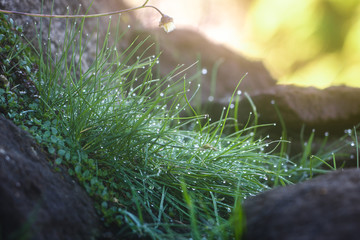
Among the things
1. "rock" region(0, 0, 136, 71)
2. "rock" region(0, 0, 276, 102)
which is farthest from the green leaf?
"rock" region(0, 0, 276, 102)

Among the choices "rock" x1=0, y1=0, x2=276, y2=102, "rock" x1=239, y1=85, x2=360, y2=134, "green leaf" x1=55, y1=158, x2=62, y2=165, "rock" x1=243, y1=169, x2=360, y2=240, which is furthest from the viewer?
"rock" x1=0, y1=0, x2=276, y2=102

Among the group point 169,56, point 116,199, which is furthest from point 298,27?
point 116,199

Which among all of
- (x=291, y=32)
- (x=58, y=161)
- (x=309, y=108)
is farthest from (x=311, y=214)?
(x=291, y=32)

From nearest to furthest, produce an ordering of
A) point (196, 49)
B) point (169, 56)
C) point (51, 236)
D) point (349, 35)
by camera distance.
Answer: point (51, 236) < point (169, 56) < point (196, 49) < point (349, 35)

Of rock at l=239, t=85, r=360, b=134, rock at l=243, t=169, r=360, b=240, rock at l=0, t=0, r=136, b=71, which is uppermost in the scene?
rock at l=0, t=0, r=136, b=71

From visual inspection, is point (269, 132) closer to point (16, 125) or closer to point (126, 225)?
point (126, 225)

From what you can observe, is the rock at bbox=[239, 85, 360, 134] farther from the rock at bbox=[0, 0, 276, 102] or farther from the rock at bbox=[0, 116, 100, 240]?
the rock at bbox=[0, 116, 100, 240]

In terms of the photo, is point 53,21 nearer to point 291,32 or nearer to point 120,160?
point 120,160
